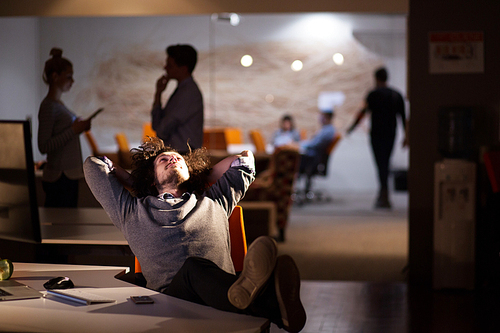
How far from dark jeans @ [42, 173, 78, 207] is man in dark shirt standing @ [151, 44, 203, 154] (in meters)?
0.69

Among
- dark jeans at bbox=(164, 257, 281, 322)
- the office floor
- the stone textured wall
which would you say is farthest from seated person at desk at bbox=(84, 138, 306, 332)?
the stone textured wall

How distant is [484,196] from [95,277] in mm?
3077

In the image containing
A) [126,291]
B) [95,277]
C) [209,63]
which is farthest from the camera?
[209,63]

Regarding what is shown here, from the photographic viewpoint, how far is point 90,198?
366 centimetres

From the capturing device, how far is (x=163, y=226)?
1.97 metres

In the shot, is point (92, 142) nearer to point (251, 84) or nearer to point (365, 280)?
point (251, 84)

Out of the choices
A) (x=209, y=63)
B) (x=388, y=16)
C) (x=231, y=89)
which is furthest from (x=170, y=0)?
(x=388, y=16)

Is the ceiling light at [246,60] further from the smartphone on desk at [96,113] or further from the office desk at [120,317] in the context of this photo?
the office desk at [120,317]

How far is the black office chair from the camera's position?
6.34 metres

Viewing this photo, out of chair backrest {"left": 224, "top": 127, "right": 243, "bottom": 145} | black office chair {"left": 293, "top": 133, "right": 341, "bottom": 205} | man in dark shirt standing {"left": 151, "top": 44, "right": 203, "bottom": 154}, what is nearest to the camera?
man in dark shirt standing {"left": 151, "top": 44, "right": 203, "bottom": 154}

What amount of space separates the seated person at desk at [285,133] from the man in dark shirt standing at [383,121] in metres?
0.63

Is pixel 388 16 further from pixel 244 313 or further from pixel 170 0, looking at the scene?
pixel 244 313

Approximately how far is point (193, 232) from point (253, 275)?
1.73 ft

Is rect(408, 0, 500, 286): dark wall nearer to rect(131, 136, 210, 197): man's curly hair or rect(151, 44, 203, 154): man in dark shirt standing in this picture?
rect(151, 44, 203, 154): man in dark shirt standing
